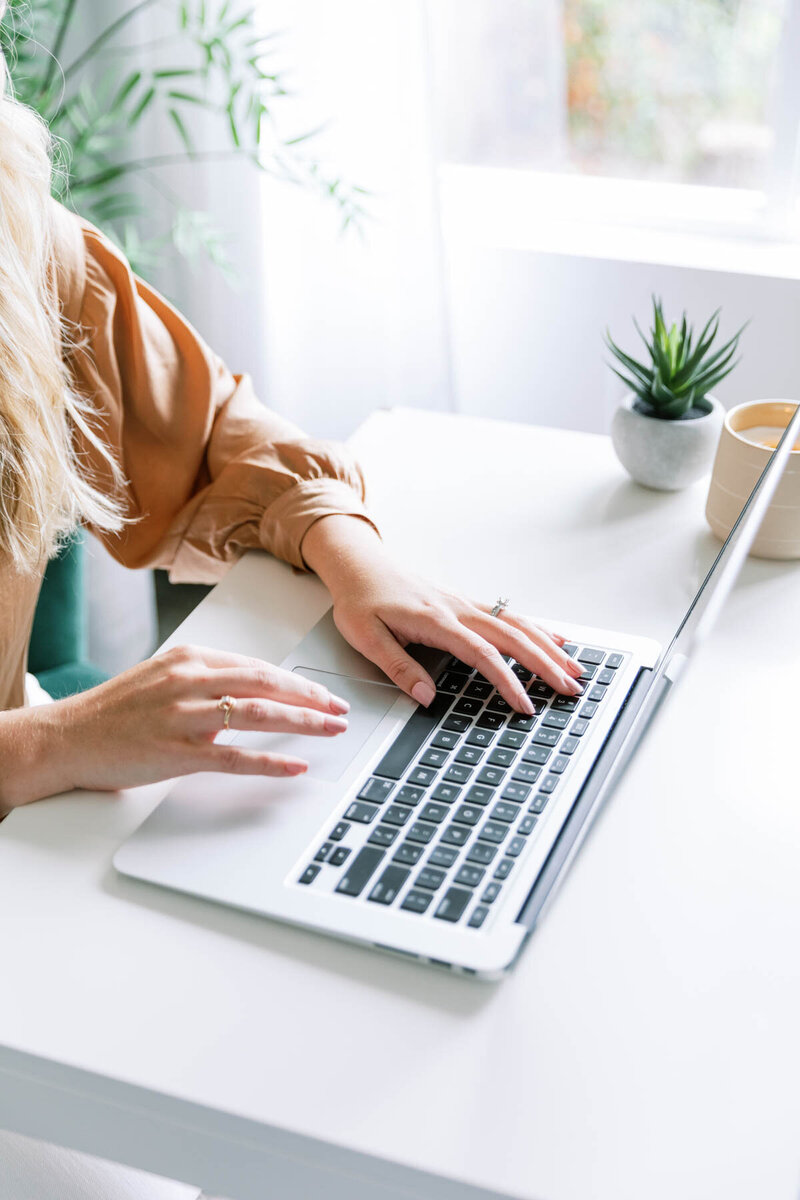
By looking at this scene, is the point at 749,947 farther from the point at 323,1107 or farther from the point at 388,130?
the point at 388,130

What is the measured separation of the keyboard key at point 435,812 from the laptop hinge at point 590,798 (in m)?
0.07

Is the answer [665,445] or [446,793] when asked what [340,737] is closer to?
[446,793]

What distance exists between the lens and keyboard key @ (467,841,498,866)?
634 mm

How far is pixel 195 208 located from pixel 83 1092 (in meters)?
1.70

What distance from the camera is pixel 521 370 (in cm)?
198

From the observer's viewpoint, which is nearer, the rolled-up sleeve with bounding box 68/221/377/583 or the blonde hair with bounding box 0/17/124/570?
the blonde hair with bounding box 0/17/124/570

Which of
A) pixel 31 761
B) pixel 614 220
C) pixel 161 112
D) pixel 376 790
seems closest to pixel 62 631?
pixel 31 761

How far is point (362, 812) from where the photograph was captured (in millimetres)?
670

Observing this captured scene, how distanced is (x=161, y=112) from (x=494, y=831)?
1654 millimetres

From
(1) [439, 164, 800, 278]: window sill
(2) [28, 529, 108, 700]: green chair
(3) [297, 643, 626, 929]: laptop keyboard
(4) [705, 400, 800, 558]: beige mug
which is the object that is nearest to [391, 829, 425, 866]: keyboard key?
(3) [297, 643, 626, 929]: laptop keyboard

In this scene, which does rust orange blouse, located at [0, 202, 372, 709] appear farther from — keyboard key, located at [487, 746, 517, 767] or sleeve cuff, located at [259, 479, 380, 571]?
keyboard key, located at [487, 746, 517, 767]

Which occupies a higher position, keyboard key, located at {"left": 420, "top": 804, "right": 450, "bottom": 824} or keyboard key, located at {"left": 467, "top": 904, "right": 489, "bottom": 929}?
keyboard key, located at {"left": 420, "top": 804, "right": 450, "bottom": 824}

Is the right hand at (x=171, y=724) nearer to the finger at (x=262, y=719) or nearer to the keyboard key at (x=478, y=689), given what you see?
the finger at (x=262, y=719)

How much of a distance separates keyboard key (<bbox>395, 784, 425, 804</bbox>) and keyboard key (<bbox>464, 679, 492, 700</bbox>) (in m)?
0.11
